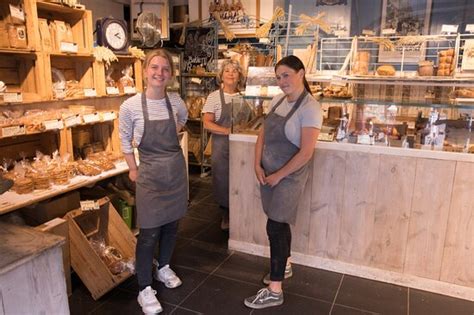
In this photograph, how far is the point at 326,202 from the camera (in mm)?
2635

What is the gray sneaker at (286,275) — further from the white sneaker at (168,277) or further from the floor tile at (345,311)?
the white sneaker at (168,277)

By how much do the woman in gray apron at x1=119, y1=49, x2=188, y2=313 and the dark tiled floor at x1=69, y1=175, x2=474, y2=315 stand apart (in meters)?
0.21

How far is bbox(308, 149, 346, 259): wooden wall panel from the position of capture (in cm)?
256

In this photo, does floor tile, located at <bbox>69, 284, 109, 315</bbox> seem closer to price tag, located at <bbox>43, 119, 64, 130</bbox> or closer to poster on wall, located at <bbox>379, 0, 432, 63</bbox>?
price tag, located at <bbox>43, 119, 64, 130</bbox>

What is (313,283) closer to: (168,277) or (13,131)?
(168,277)

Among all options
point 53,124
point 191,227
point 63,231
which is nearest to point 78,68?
point 53,124

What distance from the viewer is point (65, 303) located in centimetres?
142

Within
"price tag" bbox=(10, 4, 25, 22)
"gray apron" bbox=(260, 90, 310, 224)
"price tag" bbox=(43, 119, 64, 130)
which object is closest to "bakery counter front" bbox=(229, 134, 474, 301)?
"gray apron" bbox=(260, 90, 310, 224)

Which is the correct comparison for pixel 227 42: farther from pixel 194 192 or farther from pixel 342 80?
pixel 342 80

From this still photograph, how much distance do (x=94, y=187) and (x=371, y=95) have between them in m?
2.24

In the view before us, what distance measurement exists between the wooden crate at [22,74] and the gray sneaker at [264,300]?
73.5 inches

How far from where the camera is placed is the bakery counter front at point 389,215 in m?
2.33

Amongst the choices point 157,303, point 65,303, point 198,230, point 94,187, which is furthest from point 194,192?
point 65,303

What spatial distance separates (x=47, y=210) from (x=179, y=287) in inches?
38.6
